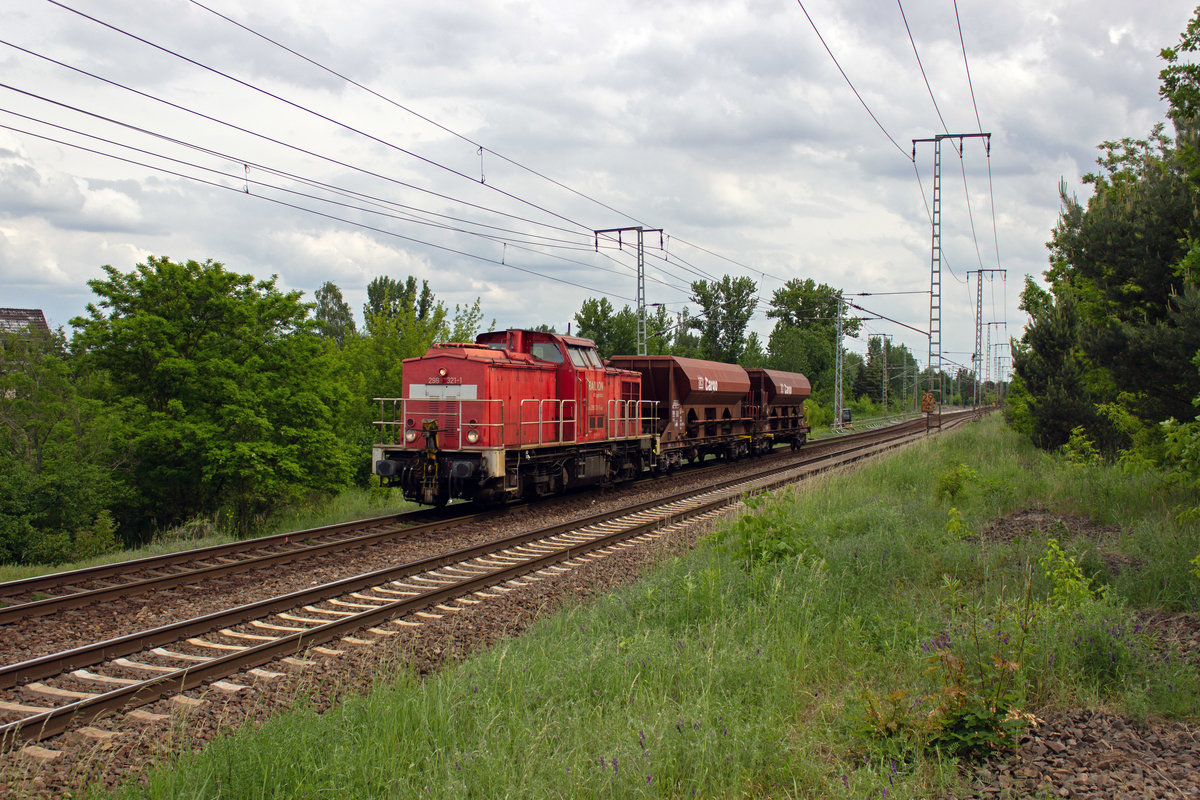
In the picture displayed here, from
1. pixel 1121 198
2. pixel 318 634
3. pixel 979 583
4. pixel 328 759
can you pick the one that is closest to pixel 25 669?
pixel 318 634

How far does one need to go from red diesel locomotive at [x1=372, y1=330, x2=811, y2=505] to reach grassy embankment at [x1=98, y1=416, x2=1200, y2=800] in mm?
7186

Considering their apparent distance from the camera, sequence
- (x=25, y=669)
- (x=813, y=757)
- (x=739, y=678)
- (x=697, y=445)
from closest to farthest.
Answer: (x=813, y=757)
(x=739, y=678)
(x=25, y=669)
(x=697, y=445)

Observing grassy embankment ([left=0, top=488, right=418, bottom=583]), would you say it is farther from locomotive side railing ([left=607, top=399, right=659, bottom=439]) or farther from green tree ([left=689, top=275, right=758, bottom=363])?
green tree ([left=689, top=275, right=758, bottom=363])

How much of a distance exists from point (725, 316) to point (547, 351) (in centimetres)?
4597

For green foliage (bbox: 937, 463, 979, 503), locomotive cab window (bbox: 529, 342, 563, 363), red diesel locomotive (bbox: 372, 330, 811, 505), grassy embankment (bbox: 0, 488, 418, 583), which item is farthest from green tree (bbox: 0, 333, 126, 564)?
green foliage (bbox: 937, 463, 979, 503)

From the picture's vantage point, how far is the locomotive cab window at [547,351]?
16922mm

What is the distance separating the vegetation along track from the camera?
18.5 feet

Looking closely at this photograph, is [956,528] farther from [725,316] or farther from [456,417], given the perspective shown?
[725,316]

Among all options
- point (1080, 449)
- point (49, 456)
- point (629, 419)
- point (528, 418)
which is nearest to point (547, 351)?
point (528, 418)

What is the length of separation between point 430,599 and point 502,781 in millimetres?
4892

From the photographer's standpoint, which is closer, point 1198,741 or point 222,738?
point 1198,741

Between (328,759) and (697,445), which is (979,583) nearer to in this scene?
(328,759)

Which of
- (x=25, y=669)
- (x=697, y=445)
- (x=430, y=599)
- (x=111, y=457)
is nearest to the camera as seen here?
(x=25, y=669)

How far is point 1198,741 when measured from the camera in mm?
3924
